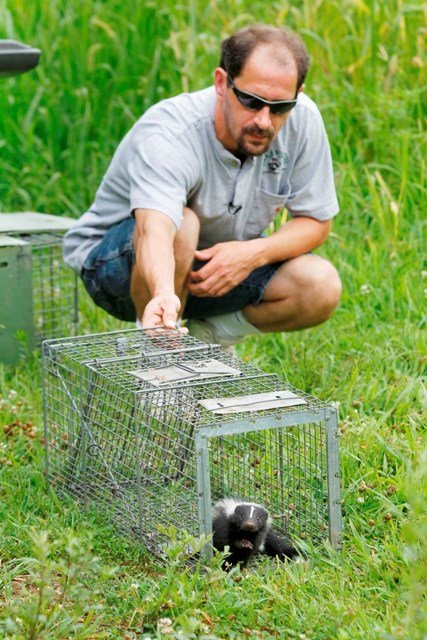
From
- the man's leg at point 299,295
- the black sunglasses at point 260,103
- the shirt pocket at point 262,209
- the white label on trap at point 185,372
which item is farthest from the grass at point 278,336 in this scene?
the black sunglasses at point 260,103

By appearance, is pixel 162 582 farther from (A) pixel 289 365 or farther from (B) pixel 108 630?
(A) pixel 289 365

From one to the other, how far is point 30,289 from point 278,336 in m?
1.11

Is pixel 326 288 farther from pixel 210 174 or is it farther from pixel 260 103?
pixel 260 103

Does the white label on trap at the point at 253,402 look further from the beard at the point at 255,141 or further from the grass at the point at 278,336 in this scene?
the beard at the point at 255,141

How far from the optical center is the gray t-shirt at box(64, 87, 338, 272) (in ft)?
14.2

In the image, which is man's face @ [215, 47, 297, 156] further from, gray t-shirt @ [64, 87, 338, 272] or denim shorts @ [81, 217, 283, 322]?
denim shorts @ [81, 217, 283, 322]

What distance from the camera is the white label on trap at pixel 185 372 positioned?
339 centimetres

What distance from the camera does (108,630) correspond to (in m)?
3.00

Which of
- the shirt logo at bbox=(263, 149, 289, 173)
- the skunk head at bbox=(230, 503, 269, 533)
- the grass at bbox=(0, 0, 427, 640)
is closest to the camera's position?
the grass at bbox=(0, 0, 427, 640)

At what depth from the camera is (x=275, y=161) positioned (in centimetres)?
457

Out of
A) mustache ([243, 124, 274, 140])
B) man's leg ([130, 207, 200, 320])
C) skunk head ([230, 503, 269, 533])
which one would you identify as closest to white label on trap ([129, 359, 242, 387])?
skunk head ([230, 503, 269, 533])

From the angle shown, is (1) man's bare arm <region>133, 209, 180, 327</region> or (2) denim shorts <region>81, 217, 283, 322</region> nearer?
(1) man's bare arm <region>133, 209, 180, 327</region>

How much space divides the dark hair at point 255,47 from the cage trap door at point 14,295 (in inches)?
50.6

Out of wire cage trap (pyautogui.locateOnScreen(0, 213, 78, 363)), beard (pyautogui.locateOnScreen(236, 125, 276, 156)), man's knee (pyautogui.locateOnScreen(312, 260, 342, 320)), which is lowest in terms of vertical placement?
wire cage trap (pyautogui.locateOnScreen(0, 213, 78, 363))
